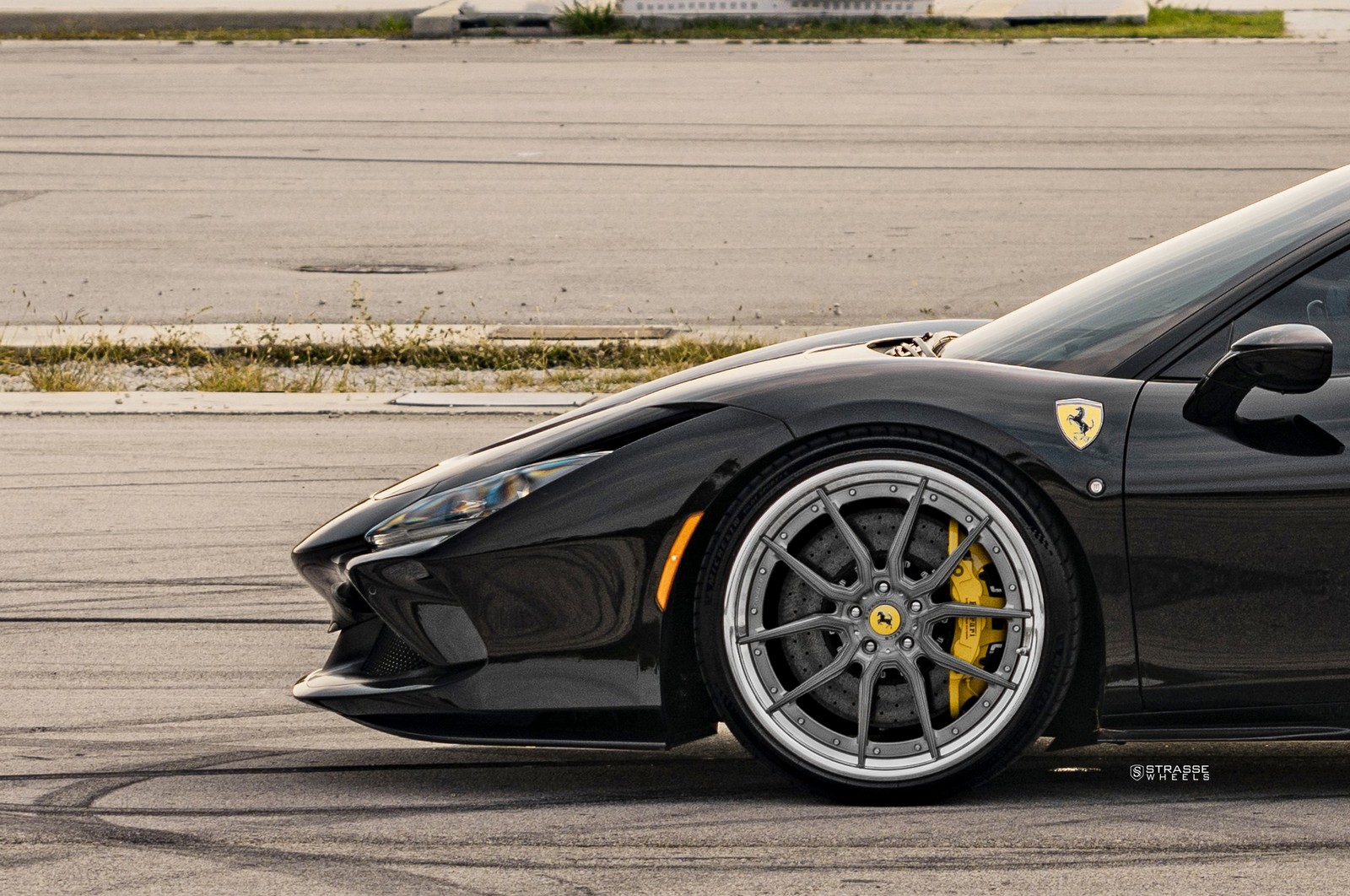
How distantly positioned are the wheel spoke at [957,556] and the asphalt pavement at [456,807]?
0.49 m

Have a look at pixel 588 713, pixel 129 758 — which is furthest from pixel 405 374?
pixel 588 713

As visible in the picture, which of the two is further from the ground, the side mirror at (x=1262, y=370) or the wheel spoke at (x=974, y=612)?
the side mirror at (x=1262, y=370)

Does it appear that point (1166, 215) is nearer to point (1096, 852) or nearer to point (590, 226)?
point (590, 226)

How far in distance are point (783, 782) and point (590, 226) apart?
359 inches

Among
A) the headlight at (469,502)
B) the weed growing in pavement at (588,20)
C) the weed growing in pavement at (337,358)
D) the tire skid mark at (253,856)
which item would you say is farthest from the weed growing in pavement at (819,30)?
the tire skid mark at (253,856)

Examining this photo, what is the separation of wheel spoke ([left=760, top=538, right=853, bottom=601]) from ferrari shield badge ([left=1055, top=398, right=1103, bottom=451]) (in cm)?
54

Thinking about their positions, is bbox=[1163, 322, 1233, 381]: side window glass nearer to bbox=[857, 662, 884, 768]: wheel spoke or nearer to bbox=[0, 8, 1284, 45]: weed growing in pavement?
bbox=[857, 662, 884, 768]: wheel spoke

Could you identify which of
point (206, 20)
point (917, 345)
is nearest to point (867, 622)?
point (917, 345)

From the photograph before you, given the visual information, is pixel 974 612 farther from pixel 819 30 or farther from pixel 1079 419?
pixel 819 30

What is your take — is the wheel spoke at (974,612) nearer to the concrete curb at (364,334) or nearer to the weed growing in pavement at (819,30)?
the concrete curb at (364,334)

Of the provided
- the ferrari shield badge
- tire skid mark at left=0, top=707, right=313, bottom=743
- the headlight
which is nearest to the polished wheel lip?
the ferrari shield badge

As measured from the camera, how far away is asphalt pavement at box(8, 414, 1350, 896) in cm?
337

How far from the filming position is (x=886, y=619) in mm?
3592

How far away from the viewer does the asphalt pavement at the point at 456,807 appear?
3.37 meters
